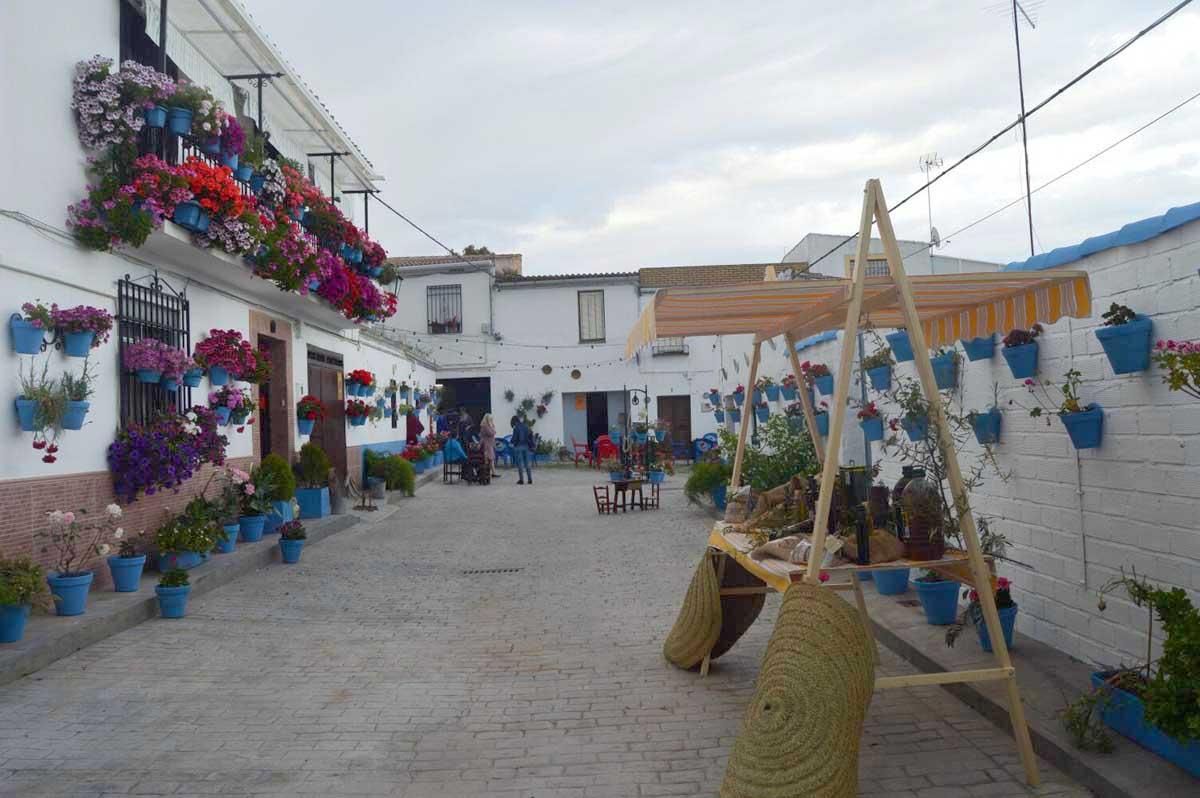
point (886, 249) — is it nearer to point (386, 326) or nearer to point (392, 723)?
point (392, 723)

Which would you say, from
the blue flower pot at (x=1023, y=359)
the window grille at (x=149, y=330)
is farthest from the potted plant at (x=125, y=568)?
the blue flower pot at (x=1023, y=359)

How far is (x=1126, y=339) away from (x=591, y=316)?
27.1 metres

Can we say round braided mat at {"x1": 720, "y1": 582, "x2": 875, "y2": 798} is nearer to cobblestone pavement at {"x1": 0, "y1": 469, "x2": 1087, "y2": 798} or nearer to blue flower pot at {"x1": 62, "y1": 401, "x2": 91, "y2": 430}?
cobblestone pavement at {"x1": 0, "y1": 469, "x2": 1087, "y2": 798}

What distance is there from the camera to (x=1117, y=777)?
376 centimetres

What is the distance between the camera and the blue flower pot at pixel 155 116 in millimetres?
8484

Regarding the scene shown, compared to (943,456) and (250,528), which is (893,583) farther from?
(250,528)

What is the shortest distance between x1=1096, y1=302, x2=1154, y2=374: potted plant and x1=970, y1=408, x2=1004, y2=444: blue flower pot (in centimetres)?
139

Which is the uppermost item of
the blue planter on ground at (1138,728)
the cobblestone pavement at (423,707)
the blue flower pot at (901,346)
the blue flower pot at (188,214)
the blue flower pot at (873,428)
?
the blue flower pot at (188,214)

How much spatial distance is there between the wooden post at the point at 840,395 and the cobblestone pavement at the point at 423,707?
107cm

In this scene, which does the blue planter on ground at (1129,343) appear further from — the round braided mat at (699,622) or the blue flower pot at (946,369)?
the round braided mat at (699,622)

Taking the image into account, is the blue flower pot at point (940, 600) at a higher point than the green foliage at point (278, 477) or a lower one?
lower

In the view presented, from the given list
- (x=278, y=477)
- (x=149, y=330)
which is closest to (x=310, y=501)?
(x=278, y=477)

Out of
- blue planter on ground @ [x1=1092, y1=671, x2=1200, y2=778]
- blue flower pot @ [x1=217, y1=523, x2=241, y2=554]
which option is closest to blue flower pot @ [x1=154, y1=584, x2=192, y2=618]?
blue flower pot @ [x1=217, y1=523, x2=241, y2=554]

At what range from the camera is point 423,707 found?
17.6 feet
